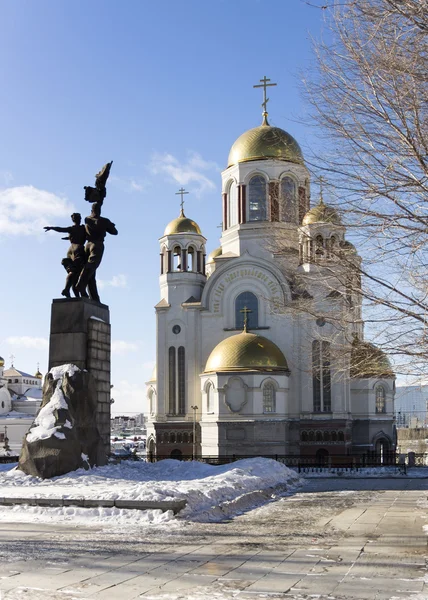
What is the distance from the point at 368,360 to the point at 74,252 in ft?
31.9

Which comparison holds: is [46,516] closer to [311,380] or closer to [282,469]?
[282,469]

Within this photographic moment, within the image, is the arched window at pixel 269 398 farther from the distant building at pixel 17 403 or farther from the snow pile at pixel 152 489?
the distant building at pixel 17 403

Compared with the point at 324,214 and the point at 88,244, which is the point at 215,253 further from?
the point at 324,214

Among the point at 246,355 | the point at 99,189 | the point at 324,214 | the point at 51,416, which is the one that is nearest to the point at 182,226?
the point at 246,355

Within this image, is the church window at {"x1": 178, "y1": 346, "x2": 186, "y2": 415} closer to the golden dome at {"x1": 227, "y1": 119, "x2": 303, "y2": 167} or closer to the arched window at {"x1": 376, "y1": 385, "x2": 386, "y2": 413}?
the arched window at {"x1": 376, "y1": 385, "x2": 386, "y2": 413}

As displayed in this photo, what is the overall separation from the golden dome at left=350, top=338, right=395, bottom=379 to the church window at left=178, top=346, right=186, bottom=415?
96.6ft

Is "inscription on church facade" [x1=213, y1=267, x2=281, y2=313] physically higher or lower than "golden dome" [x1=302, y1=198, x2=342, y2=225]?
higher

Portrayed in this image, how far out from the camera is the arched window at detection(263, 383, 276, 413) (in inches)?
1513

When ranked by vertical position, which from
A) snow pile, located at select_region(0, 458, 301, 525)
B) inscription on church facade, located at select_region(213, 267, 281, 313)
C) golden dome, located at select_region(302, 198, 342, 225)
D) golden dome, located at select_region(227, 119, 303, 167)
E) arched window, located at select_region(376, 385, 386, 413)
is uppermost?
golden dome, located at select_region(227, 119, 303, 167)

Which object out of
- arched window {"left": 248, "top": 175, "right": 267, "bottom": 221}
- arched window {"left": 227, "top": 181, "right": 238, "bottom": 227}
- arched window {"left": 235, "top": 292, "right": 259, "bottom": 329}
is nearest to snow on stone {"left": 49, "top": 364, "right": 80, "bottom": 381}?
arched window {"left": 235, "top": 292, "right": 259, "bottom": 329}

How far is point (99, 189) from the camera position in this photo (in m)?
20.0

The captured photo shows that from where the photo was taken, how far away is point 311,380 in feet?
131

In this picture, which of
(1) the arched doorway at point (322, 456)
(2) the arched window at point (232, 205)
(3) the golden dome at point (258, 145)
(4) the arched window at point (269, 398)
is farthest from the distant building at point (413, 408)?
(3) the golden dome at point (258, 145)

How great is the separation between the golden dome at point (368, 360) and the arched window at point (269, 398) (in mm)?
25277
